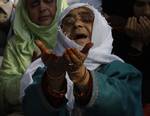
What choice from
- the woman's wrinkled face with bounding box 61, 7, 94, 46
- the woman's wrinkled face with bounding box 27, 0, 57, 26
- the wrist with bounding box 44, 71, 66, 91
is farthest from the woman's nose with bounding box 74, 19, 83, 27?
the woman's wrinkled face with bounding box 27, 0, 57, 26

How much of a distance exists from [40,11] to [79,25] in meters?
0.73

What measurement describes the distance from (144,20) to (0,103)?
88cm

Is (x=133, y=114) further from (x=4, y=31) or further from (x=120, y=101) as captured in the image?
(x=4, y=31)

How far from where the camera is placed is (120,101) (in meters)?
1.99

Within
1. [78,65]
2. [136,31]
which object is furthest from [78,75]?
[136,31]

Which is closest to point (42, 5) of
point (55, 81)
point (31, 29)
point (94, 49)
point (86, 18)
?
point (31, 29)

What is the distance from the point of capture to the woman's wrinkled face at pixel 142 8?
270 centimetres

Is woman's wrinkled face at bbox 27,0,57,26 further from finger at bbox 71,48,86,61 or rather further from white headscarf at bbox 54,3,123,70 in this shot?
finger at bbox 71,48,86,61

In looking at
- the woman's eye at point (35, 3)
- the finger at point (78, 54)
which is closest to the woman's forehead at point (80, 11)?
the finger at point (78, 54)

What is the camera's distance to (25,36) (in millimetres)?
3031

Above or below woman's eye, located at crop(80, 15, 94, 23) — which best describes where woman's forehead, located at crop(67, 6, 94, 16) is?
above

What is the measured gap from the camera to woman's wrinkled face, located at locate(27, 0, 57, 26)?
2.96 meters

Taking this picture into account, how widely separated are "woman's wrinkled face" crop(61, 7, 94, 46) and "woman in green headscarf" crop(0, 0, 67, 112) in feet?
1.87

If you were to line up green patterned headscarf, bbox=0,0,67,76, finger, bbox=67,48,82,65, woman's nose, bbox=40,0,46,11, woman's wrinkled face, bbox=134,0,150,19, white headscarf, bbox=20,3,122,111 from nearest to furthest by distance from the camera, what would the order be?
1. finger, bbox=67,48,82,65
2. white headscarf, bbox=20,3,122,111
3. woman's wrinkled face, bbox=134,0,150,19
4. green patterned headscarf, bbox=0,0,67,76
5. woman's nose, bbox=40,0,46,11
